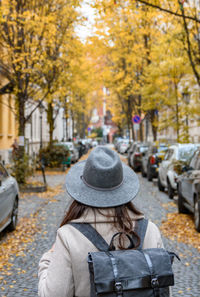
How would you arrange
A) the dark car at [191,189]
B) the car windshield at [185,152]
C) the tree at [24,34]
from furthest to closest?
the tree at [24,34], the car windshield at [185,152], the dark car at [191,189]

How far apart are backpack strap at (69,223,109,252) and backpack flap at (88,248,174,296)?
0.07m

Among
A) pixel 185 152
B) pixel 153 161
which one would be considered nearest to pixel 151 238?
pixel 185 152

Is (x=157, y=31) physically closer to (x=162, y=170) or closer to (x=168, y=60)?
(x=168, y=60)

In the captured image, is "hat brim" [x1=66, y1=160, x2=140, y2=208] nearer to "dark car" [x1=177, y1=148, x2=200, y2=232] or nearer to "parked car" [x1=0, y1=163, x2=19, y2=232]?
"parked car" [x1=0, y1=163, x2=19, y2=232]

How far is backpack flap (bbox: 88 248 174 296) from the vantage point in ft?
6.19

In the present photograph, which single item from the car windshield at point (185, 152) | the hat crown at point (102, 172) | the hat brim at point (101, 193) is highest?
the hat crown at point (102, 172)

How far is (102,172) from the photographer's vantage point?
2193 millimetres

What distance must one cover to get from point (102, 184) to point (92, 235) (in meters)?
0.25

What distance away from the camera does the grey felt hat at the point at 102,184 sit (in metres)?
2.17

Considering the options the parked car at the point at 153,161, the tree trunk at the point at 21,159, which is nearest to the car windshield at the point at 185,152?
the parked car at the point at 153,161

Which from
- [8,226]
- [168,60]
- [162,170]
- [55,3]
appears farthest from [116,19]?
[8,226]

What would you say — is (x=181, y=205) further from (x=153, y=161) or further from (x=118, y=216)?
(x=118, y=216)

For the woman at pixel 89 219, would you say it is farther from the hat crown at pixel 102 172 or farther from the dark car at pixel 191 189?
the dark car at pixel 191 189

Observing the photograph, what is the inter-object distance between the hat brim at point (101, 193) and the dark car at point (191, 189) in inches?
270
